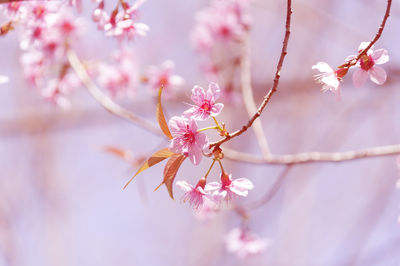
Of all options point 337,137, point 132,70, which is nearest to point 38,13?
point 132,70

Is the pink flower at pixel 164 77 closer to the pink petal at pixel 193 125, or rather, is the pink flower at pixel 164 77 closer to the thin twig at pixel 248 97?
the thin twig at pixel 248 97

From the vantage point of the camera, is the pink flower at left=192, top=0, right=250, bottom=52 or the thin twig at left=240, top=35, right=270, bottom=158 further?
the pink flower at left=192, top=0, right=250, bottom=52

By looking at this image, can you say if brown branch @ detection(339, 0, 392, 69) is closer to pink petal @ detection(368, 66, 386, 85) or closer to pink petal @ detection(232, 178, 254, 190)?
pink petal @ detection(368, 66, 386, 85)

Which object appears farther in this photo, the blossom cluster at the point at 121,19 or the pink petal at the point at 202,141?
the blossom cluster at the point at 121,19

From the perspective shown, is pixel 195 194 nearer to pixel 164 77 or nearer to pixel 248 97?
pixel 248 97

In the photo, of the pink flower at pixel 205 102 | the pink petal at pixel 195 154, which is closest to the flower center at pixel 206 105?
the pink flower at pixel 205 102

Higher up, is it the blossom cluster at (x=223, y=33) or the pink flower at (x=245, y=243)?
the blossom cluster at (x=223, y=33)

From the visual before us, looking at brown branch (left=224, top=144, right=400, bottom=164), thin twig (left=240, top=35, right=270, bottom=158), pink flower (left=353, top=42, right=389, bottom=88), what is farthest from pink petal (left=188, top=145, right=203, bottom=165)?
thin twig (left=240, top=35, right=270, bottom=158)
